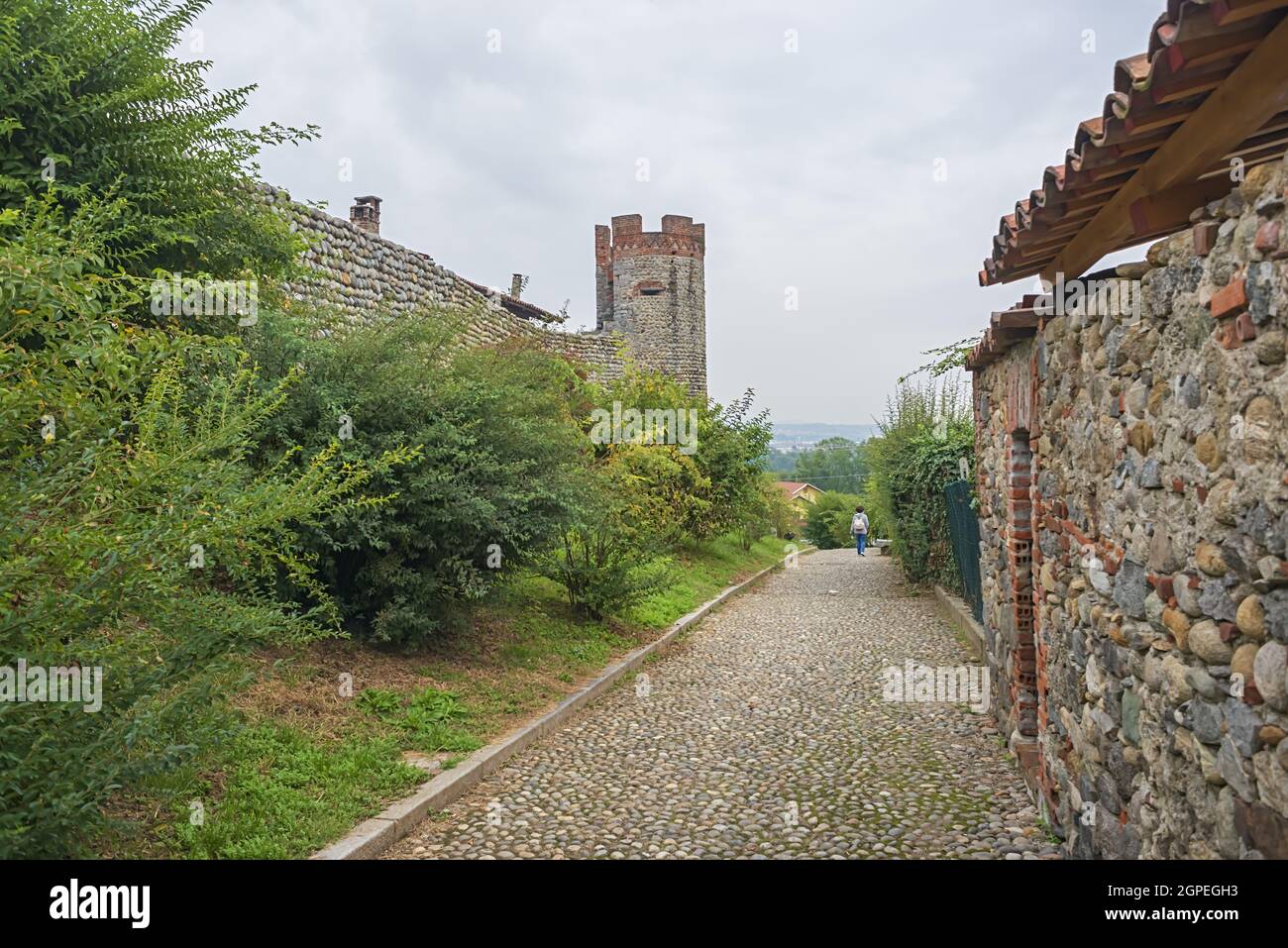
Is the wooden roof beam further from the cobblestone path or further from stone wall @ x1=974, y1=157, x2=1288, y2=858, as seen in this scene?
the cobblestone path

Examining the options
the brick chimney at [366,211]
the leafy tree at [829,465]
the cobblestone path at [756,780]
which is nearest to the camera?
the cobblestone path at [756,780]

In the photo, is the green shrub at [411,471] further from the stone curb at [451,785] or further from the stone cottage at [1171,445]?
the stone cottage at [1171,445]

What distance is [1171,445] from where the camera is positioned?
2.52 meters

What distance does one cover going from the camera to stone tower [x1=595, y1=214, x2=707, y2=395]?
2908cm

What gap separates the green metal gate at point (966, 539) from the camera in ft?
31.8

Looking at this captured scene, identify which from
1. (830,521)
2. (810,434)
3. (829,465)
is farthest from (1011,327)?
(810,434)

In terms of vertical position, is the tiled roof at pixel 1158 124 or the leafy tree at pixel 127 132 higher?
the leafy tree at pixel 127 132

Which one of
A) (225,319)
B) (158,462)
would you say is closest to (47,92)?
(225,319)

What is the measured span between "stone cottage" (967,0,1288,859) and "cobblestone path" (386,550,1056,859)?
75 centimetres

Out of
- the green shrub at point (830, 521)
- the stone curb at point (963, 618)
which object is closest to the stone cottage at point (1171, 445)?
the stone curb at point (963, 618)

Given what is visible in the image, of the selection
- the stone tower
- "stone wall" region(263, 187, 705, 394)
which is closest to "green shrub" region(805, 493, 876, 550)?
the stone tower

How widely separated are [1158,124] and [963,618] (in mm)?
8255
